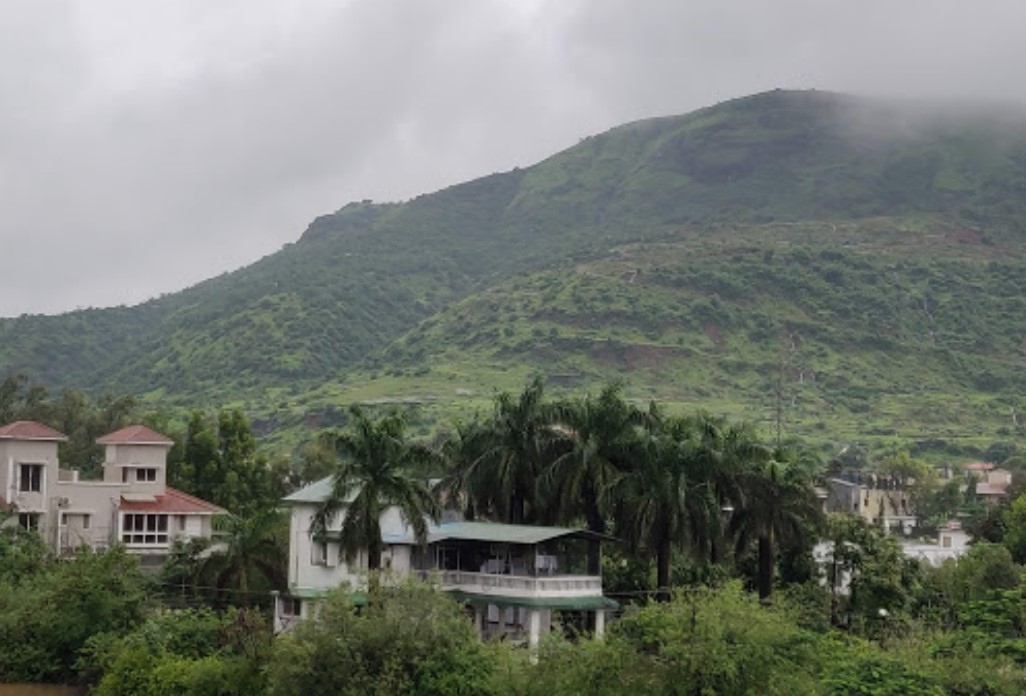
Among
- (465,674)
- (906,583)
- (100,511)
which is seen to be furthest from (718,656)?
(100,511)

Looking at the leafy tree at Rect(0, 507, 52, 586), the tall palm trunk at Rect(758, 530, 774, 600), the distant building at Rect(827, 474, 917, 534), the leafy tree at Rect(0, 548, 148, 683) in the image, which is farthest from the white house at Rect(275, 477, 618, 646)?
the distant building at Rect(827, 474, 917, 534)

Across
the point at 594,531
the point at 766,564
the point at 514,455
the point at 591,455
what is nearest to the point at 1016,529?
the point at 766,564

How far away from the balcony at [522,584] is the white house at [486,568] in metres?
0.03

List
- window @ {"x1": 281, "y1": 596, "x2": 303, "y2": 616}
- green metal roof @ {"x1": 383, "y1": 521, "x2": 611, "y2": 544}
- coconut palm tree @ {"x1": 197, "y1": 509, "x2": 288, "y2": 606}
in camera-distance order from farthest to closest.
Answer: coconut palm tree @ {"x1": 197, "y1": 509, "x2": 288, "y2": 606} → window @ {"x1": 281, "y1": 596, "x2": 303, "y2": 616} → green metal roof @ {"x1": 383, "y1": 521, "x2": 611, "y2": 544}

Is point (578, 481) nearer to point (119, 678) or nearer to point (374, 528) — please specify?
point (374, 528)

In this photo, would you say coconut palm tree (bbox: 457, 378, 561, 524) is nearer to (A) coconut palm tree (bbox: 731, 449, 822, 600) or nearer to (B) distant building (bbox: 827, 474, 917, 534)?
(A) coconut palm tree (bbox: 731, 449, 822, 600)

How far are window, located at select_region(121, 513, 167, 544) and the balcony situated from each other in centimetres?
1929

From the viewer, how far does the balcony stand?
5109 cm

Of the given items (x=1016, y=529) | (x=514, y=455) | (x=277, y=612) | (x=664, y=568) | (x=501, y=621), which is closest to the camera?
(x=501, y=621)

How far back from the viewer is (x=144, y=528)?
67.4 metres

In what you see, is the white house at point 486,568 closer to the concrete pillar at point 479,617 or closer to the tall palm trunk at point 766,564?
the concrete pillar at point 479,617

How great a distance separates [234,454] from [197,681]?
113 feet

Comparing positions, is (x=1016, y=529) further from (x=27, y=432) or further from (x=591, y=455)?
(x=27, y=432)

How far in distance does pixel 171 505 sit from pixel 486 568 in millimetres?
20142
